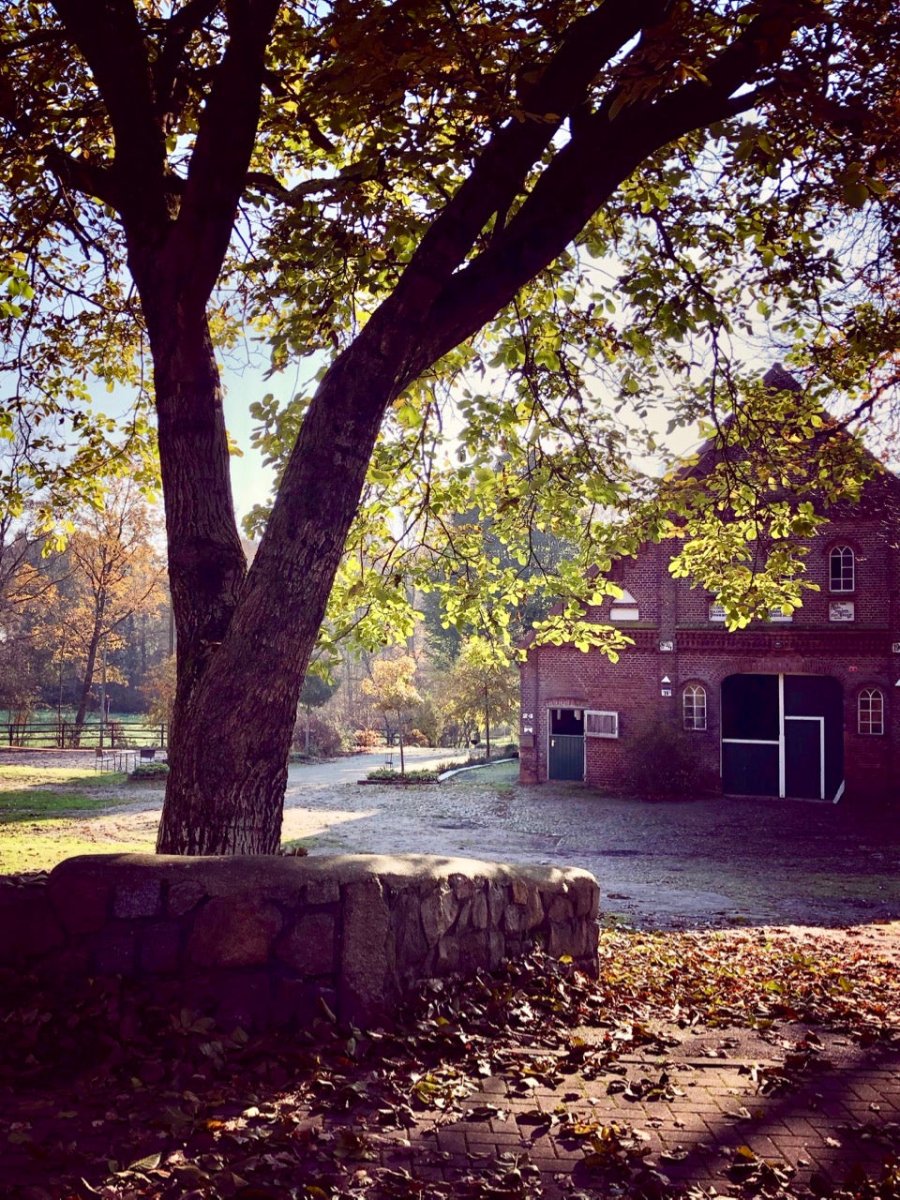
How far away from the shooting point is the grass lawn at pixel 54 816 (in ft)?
43.4

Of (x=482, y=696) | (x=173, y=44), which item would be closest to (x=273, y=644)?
(x=173, y=44)

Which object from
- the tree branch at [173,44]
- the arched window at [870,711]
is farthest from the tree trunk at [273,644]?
the arched window at [870,711]

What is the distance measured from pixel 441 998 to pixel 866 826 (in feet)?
66.0

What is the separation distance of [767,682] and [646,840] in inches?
323

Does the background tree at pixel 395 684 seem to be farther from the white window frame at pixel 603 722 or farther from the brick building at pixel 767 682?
the white window frame at pixel 603 722

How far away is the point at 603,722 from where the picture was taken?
2733cm

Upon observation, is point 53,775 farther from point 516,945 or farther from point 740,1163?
point 740,1163

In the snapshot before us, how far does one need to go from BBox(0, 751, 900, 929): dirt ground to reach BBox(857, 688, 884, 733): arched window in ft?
7.53

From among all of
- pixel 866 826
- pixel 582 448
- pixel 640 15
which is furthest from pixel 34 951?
pixel 866 826

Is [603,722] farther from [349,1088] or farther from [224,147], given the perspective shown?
[349,1088]

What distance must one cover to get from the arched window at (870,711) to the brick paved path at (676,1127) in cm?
2199

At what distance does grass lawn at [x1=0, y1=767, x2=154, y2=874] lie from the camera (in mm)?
13227

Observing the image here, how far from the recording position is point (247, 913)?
430 cm

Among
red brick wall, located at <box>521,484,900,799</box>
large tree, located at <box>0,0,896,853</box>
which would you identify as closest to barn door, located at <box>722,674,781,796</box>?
red brick wall, located at <box>521,484,900,799</box>
